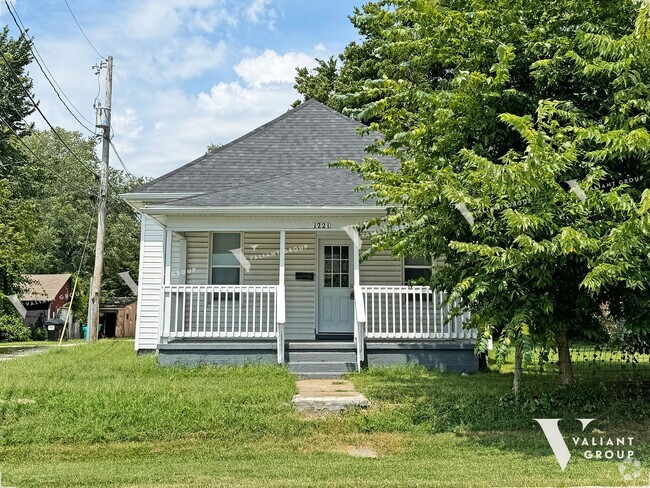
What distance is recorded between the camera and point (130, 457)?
564 centimetres

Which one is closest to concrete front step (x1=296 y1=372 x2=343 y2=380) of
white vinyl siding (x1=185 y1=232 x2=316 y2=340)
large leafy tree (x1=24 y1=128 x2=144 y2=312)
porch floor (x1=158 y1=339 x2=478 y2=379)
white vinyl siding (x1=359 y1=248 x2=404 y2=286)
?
porch floor (x1=158 y1=339 x2=478 y2=379)

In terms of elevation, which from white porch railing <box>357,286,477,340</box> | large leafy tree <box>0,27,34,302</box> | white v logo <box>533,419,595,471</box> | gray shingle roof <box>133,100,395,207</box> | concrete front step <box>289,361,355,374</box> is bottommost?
white v logo <box>533,419,595,471</box>

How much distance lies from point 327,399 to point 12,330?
23.7 meters

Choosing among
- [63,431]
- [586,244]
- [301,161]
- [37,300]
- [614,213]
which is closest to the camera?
[586,244]

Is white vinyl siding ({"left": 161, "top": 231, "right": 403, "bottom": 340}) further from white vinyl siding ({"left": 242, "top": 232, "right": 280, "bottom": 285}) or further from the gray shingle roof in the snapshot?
the gray shingle roof

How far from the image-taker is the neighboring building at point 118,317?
119 ft

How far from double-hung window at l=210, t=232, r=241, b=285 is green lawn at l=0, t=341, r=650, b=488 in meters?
3.51

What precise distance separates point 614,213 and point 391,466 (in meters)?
3.22

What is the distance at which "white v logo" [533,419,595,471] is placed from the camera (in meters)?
5.37

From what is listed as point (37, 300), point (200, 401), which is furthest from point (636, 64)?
point (37, 300)

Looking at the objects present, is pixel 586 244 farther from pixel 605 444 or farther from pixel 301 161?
pixel 301 161

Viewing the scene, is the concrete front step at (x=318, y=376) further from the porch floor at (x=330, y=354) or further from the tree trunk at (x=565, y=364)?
the tree trunk at (x=565, y=364)

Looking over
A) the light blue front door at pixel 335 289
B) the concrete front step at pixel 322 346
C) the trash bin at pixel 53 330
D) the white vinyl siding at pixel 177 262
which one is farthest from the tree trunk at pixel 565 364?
the trash bin at pixel 53 330

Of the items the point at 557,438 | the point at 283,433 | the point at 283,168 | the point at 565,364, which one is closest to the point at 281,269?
the point at 283,168
